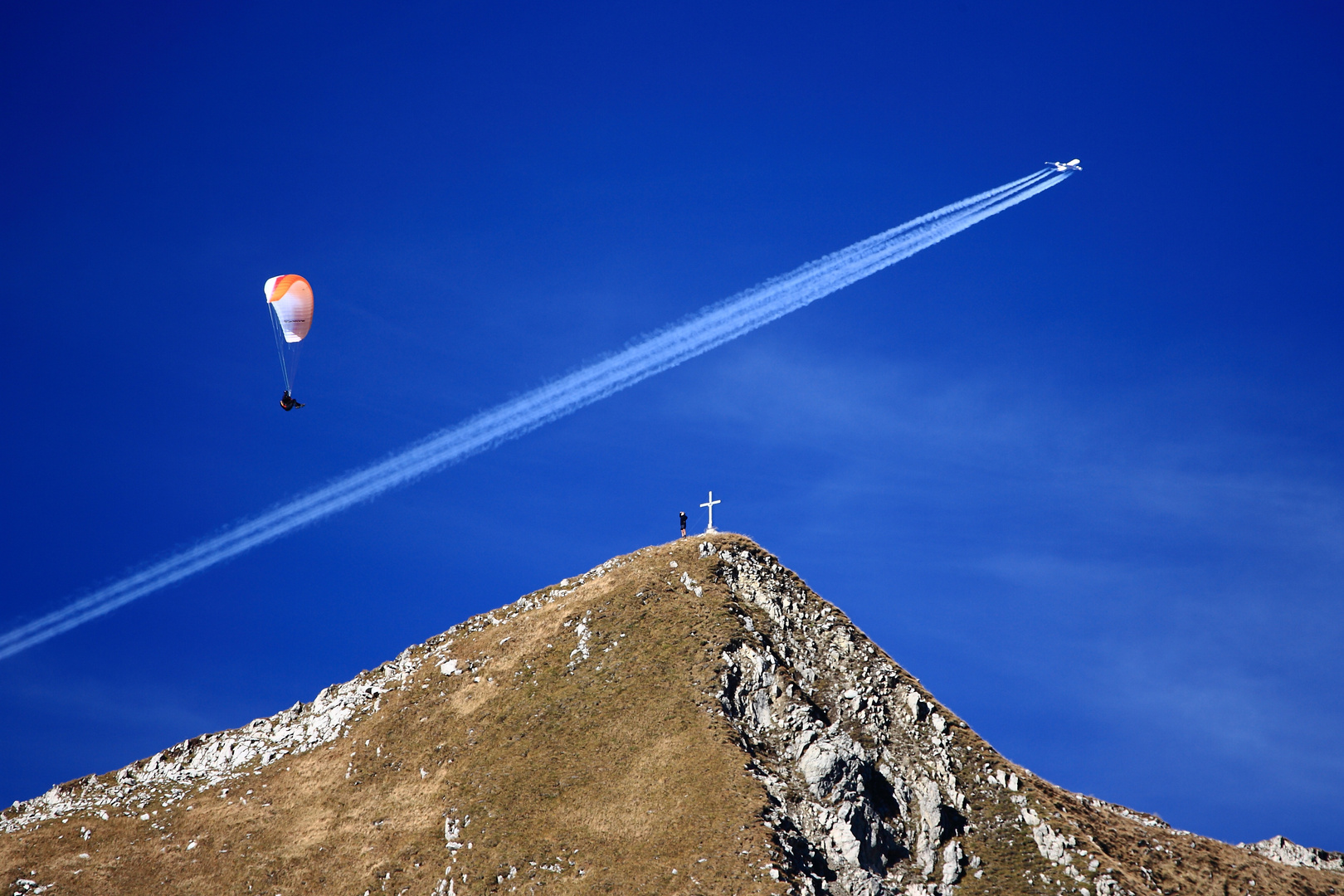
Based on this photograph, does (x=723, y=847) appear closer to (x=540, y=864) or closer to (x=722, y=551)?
(x=540, y=864)

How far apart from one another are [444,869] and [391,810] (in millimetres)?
7726

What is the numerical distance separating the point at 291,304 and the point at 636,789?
40.4 m

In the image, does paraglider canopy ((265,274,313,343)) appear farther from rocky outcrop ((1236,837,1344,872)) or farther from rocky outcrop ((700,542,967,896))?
rocky outcrop ((1236,837,1344,872))

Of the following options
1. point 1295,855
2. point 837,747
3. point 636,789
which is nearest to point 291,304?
point 636,789

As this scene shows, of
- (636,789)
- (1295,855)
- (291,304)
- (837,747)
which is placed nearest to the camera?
(636,789)

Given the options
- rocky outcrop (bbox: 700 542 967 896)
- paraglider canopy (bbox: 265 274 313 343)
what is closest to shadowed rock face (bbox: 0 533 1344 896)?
rocky outcrop (bbox: 700 542 967 896)

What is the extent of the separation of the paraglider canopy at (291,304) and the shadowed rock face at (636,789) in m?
25.0

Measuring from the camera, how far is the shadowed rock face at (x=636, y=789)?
6109 cm

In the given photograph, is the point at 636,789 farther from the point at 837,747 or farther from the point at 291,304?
the point at 291,304

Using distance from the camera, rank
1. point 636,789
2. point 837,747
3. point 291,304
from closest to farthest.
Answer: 1. point 636,789
2. point 837,747
3. point 291,304

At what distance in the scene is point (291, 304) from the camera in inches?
3157

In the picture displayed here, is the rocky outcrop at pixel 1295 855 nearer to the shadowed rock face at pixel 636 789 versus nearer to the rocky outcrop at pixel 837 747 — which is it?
the shadowed rock face at pixel 636 789

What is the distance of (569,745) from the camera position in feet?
226

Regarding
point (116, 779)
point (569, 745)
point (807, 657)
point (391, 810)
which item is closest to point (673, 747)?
point (569, 745)
